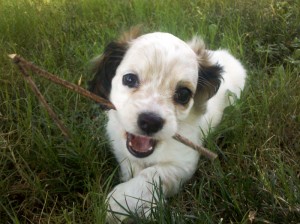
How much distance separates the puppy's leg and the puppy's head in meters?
0.17

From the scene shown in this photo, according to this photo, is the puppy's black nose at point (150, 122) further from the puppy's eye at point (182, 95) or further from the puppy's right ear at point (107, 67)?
the puppy's right ear at point (107, 67)

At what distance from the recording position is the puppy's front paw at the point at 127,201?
206 cm

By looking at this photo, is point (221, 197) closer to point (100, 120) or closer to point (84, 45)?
point (100, 120)

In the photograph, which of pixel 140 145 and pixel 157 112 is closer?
pixel 157 112

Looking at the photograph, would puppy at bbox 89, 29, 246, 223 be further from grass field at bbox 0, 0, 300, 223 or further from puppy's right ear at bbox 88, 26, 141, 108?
grass field at bbox 0, 0, 300, 223

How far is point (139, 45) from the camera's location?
8.36 ft

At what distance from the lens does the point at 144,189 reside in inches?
89.2

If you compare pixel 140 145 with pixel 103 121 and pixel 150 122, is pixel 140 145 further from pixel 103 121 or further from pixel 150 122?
pixel 103 121

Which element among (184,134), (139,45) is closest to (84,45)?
(139,45)

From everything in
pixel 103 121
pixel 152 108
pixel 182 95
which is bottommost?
pixel 103 121

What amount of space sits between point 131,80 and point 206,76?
1.90 feet

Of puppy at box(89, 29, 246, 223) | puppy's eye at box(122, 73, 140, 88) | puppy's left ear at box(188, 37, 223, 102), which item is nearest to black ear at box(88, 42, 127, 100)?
puppy at box(89, 29, 246, 223)

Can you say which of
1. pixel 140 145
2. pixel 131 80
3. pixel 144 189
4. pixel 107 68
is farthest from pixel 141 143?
pixel 107 68

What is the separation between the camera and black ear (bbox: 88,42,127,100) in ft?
8.72
